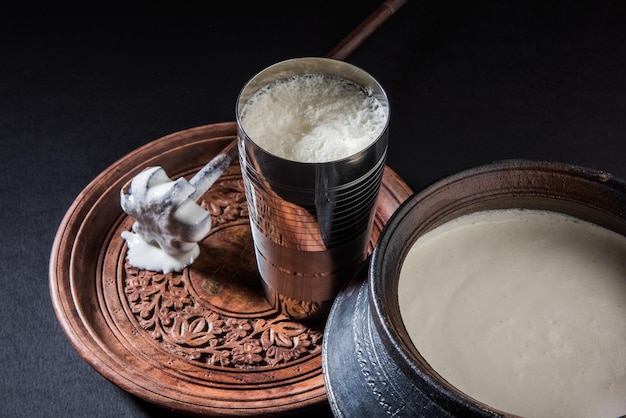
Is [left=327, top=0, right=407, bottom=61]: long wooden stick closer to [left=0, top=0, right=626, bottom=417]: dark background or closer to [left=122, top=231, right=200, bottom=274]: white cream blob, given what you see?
[left=0, top=0, right=626, bottom=417]: dark background

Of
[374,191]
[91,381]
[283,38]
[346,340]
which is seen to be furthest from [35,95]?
[346,340]

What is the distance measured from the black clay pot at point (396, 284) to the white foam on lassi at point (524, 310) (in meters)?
0.03

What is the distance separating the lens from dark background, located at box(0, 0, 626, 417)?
148cm

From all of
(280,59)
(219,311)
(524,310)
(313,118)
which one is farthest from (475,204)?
Result: (280,59)

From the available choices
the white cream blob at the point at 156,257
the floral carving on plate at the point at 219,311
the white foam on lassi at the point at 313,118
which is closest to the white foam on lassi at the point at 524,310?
the white foam on lassi at the point at 313,118

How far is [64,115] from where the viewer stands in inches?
61.0

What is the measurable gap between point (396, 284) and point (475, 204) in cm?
17

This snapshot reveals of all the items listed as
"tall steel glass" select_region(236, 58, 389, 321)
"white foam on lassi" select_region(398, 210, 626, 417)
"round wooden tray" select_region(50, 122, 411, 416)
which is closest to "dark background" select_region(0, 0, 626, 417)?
"round wooden tray" select_region(50, 122, 411, 416)

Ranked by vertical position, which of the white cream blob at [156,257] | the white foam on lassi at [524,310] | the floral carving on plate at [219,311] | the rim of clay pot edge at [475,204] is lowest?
the floral carving on plate at [219,311]

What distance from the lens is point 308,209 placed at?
1.01m

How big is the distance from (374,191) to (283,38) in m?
0.69

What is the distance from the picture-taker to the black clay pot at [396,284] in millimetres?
787

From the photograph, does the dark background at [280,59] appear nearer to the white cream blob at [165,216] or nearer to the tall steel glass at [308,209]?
the white cream blob at [165,216]

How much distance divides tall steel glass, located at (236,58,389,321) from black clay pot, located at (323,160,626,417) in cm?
11
